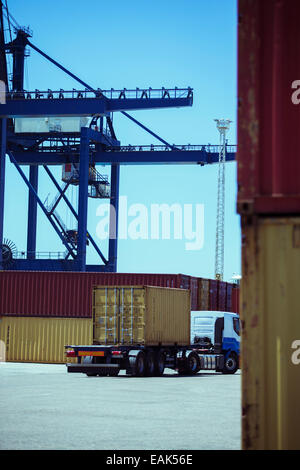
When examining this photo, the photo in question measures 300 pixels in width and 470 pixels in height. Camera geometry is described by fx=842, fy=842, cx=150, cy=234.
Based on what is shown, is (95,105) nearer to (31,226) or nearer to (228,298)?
(228,298)

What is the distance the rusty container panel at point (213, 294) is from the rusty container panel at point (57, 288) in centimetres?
478

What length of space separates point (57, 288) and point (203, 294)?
315 inches

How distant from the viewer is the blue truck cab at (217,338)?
3155 cm

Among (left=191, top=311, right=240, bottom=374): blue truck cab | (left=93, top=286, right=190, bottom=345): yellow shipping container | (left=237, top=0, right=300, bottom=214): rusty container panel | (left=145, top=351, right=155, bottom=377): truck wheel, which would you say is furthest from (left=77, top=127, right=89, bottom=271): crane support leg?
(left=237, top=0, right=300, bottom=214): rusty container panel

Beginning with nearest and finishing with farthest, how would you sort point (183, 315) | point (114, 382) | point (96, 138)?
point (114, 382), point (183, 315), point (96, 138)

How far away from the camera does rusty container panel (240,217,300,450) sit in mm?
6953

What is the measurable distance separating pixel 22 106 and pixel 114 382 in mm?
28255

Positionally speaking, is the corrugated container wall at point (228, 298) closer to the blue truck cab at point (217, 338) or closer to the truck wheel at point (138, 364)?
the blue truck cab at point (217, 338)

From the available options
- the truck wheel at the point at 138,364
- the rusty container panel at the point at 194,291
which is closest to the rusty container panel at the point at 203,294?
the rusty container panel at the point at 194,291

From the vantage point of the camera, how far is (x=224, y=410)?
1550 cm

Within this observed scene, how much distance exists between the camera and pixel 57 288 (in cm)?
3972

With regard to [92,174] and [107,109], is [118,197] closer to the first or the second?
[92,174]

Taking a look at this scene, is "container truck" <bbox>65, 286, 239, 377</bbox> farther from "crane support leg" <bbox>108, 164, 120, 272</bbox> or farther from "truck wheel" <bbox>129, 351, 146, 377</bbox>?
"crane support leg" <bbox>108, 164, 120, 272</bbox>
